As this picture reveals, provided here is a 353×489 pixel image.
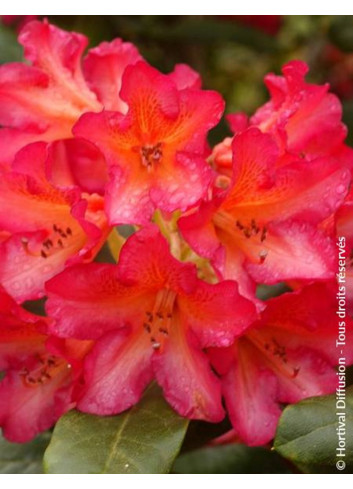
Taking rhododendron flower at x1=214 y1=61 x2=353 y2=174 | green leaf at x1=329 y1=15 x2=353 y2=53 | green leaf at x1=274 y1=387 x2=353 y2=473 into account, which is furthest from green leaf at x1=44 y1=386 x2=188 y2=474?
green leaf at x1=329 y1=15 x2=353 y2=53

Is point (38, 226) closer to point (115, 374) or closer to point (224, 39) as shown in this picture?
point (115, 374)

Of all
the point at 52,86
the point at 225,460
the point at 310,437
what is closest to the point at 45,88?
the point at 52,86

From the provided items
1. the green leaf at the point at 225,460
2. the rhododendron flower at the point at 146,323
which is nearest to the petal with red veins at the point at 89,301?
the rhododendron flower at the point at 146,323

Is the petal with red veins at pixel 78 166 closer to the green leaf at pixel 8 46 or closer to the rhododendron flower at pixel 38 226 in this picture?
the rhododendron flower at pixel 38 226

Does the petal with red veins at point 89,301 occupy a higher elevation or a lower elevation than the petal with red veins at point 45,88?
lower

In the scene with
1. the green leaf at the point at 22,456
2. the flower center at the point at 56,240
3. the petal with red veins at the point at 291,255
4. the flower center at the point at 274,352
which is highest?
the flower center at the point at 56,240

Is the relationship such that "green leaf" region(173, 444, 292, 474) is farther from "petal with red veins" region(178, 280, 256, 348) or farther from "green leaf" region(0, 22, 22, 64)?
"green leaf" region(0, 22, 22, 64)
